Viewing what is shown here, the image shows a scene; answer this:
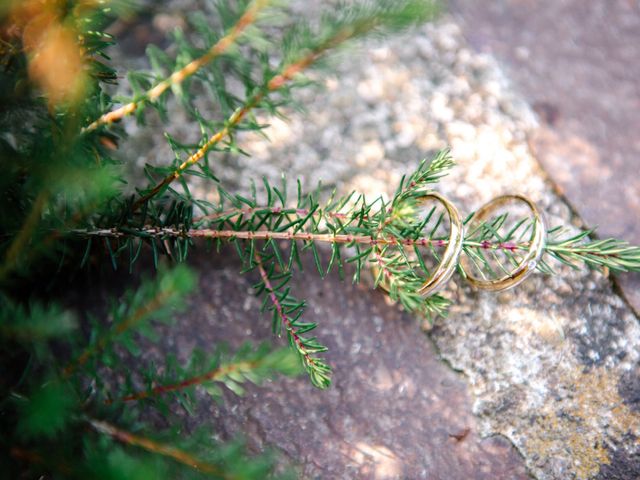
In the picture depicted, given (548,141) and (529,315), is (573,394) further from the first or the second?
(548,141)

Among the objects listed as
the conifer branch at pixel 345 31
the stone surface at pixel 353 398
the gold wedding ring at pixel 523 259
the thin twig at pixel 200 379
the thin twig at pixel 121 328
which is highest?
the conifer branch at pixel 345 31

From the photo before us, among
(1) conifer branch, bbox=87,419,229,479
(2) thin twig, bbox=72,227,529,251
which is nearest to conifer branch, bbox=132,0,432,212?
(2) thin twig, bbox=72,227,529,251

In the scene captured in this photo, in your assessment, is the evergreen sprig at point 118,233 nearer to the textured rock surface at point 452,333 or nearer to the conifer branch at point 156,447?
the conifer branch at point 156,447

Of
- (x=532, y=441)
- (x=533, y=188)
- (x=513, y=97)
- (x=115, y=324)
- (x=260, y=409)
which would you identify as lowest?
(x=532, y=441)

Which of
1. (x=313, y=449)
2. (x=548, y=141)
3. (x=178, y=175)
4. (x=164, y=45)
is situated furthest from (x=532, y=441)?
(x=164, y=45)

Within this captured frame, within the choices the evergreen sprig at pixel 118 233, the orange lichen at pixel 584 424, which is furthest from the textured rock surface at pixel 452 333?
the evergreen sprig at pixel 118 233

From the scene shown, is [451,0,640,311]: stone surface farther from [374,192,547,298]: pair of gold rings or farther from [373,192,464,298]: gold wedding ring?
[373,192,464,298]: gold wedding ring

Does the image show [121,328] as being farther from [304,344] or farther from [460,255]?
[460,255]

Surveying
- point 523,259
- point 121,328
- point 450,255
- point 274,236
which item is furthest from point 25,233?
point 523,259
